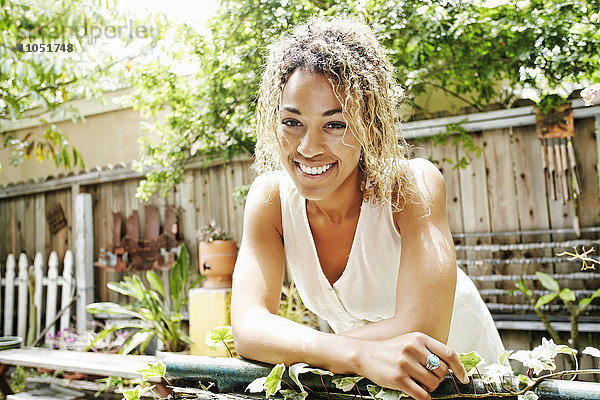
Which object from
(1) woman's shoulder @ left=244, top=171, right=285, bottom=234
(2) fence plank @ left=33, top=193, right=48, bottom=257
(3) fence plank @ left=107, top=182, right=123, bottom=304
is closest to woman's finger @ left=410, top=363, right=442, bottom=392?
(1) woman's shoulder @ left=244, top=171, right=285, bottom=234

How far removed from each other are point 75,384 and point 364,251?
3516mm

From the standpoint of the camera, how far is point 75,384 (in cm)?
391

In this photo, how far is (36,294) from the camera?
4953mm

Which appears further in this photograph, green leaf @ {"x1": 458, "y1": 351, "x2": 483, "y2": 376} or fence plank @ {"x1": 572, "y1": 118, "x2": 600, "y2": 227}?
fence plank @ {"x1": 572, "y1": 118, "x2": 600, "y2": 227}

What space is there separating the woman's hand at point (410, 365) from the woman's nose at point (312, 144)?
406 millimetres

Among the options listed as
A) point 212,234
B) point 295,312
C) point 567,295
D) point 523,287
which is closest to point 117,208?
point 212,234

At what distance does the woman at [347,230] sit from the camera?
2.81 feet

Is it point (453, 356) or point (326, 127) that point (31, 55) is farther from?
point (453, 356)

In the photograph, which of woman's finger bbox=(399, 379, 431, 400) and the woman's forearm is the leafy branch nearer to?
the woman's forearm

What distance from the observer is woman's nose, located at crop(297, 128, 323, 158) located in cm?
102

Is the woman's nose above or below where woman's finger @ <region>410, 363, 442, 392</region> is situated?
above

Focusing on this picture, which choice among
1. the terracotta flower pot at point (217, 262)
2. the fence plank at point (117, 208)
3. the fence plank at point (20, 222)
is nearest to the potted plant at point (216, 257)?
the terracotta flower pot at point (217, 262)

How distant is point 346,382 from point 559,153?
2.90 meters

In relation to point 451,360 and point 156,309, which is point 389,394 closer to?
point 451,360
